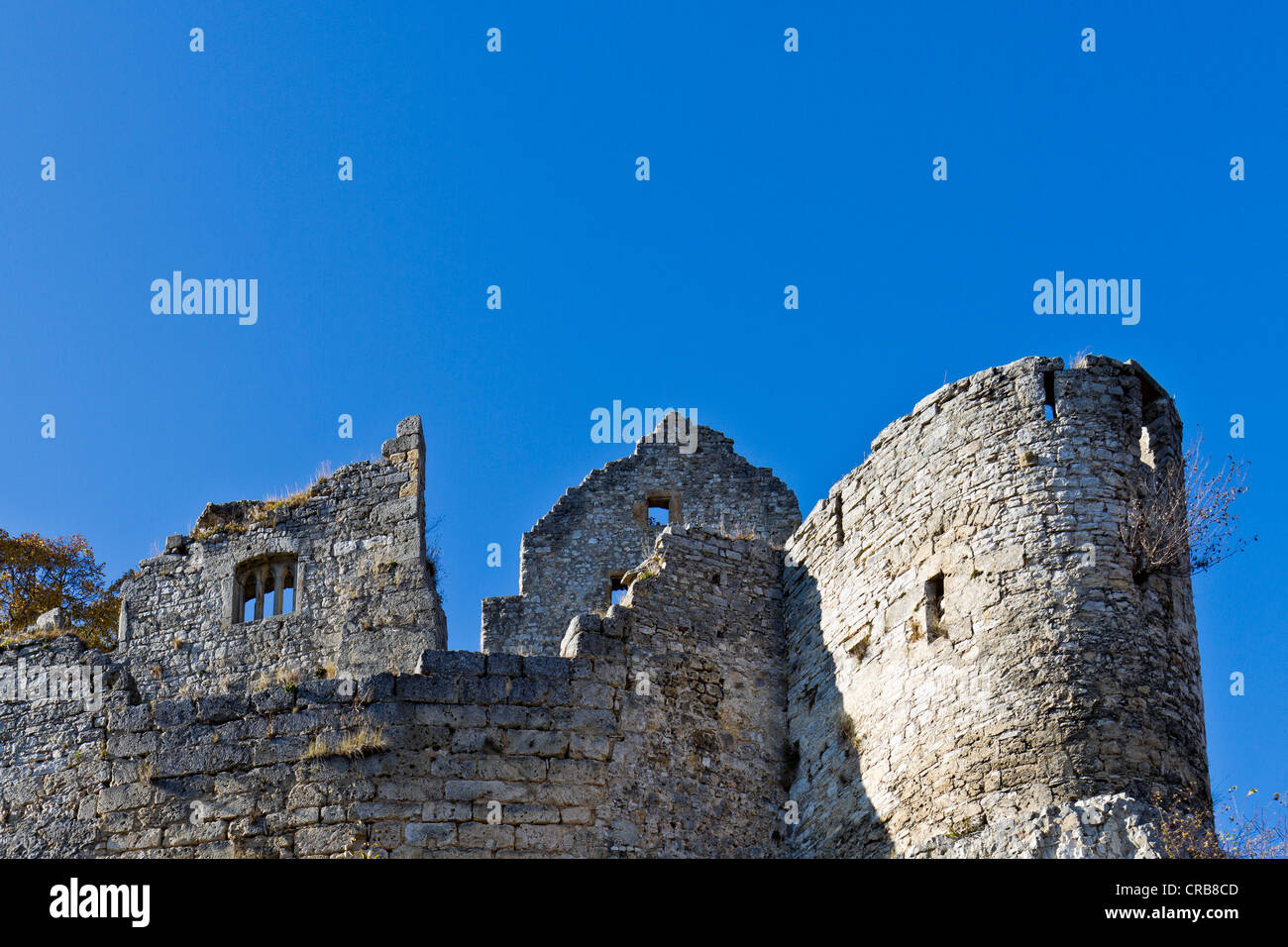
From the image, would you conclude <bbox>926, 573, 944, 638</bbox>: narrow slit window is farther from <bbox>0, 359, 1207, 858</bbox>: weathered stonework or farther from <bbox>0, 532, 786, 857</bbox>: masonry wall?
<bbox>0, 532, 786, 857</bbox>: masonry wall

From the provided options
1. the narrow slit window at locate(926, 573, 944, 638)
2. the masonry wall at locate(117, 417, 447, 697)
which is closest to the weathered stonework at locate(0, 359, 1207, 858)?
the narrow slit window at locate(926, 573, 944, 638)

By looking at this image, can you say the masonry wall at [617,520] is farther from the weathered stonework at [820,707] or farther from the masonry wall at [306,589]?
the weathered stonework at [820,707]

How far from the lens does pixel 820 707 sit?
19.2 metres

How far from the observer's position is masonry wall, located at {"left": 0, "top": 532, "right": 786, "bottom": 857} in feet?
55.0

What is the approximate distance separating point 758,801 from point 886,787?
1.81 metres

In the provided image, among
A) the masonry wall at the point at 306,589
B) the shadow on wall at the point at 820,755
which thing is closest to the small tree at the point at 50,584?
the masonry wall at the point at 306,589

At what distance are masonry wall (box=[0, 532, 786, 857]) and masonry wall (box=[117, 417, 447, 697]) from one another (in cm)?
465

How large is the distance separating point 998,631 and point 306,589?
10305mm

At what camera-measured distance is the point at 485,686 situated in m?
17.5

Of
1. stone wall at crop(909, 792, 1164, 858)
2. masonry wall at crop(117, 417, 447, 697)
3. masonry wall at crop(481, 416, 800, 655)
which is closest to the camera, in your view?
stone wall at crop(909, 792, 1164, 858)

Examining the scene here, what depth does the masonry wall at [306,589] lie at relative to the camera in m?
23.6

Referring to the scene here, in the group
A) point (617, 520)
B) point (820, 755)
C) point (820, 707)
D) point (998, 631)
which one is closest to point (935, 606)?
point (998, 631)

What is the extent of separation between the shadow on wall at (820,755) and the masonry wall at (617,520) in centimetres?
566

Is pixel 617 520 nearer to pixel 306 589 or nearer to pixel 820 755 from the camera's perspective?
pixel 306 589
